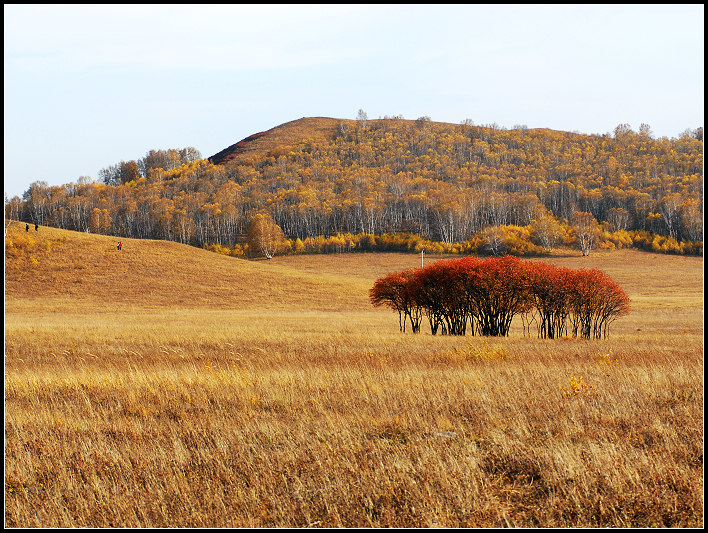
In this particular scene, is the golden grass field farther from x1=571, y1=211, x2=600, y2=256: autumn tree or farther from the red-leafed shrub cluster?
x1=571, y1=211, x2=600, y2=256: autumn tree

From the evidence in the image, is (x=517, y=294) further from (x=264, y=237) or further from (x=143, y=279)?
(x=264, y=237)

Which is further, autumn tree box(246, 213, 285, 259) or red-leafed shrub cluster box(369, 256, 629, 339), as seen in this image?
autumn tree box(246, 213, 285, 259)

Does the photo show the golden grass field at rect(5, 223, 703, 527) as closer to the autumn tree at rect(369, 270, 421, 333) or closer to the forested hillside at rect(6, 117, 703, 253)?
the autumn tree at rect(369, 270, 421, 333)

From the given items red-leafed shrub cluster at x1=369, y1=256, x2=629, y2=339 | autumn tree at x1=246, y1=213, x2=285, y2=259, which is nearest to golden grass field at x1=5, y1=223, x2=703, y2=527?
red-leafed shrub cluster at x1=369, y1=256, x2=629, y2=339

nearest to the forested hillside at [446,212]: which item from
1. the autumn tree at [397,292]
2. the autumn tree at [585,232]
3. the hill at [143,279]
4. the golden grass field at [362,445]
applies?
the autumn tree at [585,232]

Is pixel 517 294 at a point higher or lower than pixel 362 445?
lower

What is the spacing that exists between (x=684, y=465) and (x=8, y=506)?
6.18 m

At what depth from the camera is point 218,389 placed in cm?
1009

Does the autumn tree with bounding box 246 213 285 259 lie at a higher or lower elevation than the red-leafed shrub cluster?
higher

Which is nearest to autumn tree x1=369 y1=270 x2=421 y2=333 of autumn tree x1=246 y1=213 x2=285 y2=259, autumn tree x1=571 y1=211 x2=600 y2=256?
autumn tree x1=571 y1=211 x2=600 y2=256

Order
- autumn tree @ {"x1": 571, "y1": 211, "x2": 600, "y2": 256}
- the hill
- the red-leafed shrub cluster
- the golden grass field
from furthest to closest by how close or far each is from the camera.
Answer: autumn tree @ {"x1": 571, "y1": 211, "x2": 600, "y2": 256} < the hill < the red-leafed shrub cluster < the golden grass field

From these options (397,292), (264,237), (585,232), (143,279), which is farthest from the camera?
(264,237)

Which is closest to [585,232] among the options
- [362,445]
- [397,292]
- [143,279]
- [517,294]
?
[143,279]

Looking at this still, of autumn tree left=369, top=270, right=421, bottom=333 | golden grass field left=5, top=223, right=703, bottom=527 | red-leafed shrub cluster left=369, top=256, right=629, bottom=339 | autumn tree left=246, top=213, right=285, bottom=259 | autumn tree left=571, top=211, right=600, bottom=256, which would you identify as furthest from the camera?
autumn tree left=246, top=213, right=285, bottom=259
